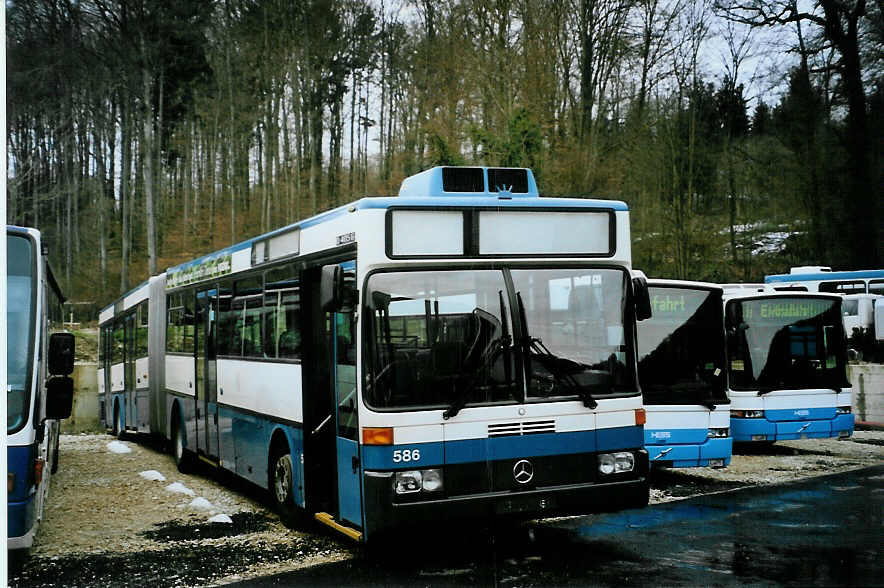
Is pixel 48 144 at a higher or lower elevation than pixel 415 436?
higher

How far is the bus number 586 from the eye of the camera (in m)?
6.74

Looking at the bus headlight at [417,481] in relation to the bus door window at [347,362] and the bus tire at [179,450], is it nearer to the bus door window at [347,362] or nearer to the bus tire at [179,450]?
the bus door window at [347,362]

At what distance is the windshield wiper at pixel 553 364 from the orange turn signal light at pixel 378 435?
110cm

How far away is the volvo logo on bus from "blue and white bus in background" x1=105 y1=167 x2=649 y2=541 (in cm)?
1

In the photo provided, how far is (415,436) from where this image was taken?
22.1 feet

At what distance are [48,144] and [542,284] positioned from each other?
1300 cm

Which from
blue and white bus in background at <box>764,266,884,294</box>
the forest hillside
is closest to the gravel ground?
the forest hillside

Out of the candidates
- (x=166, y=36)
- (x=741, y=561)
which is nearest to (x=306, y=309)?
(x=741, y=561)

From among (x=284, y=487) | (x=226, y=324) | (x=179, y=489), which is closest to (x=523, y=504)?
(x=284, y=487)

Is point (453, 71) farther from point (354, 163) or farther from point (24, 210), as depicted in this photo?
point (24, 210)

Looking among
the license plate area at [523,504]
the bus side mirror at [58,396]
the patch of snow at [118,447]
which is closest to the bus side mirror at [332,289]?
the license plate area at [523,504]

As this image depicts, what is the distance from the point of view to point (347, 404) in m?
7.35

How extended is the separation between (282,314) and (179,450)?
222 inches

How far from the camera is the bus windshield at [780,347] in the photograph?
14180 millimetres
